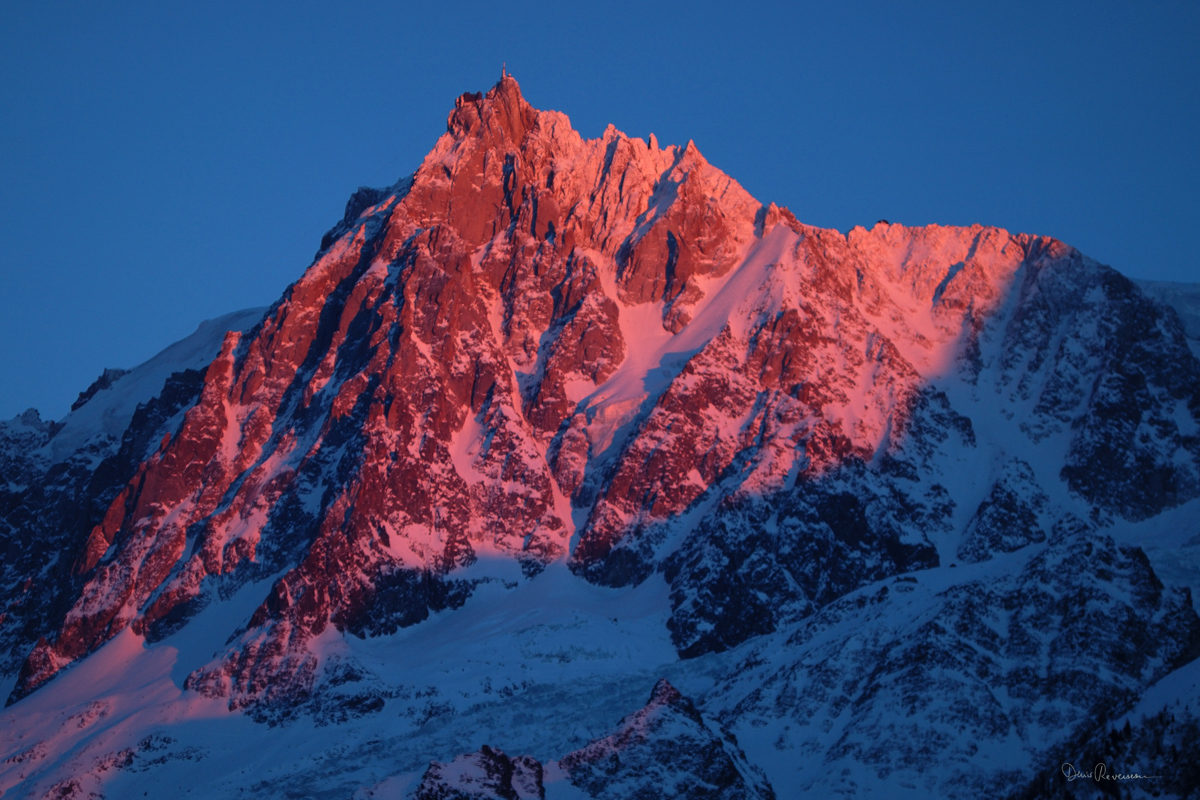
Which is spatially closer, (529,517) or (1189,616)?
(1189,616)

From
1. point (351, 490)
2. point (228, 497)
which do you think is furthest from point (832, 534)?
point (228, 497)

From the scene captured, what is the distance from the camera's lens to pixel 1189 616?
120 metres

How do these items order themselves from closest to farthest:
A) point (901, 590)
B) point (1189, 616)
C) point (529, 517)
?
1. point (1189, 616)
2. point (901, 590)
3. point (529, 517)

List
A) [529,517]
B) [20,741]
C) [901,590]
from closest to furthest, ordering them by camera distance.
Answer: [901,590]
[20,741]
[529,517]

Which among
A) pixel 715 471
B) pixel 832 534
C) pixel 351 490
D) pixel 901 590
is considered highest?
pixel 351 490

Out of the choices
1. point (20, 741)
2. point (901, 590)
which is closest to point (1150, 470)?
point (901, 590)

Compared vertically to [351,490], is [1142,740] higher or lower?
lower

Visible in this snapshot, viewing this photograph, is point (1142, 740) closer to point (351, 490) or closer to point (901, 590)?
point (901, 590)

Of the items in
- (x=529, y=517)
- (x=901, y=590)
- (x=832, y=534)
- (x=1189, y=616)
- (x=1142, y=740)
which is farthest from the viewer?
(x=529, y=517)

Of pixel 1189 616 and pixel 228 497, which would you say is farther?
pixel 228 497

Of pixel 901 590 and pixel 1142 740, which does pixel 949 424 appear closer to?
pixel 901 590

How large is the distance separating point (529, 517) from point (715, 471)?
2598 centimetres

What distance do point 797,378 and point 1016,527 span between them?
3818 cm

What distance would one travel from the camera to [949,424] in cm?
19375
